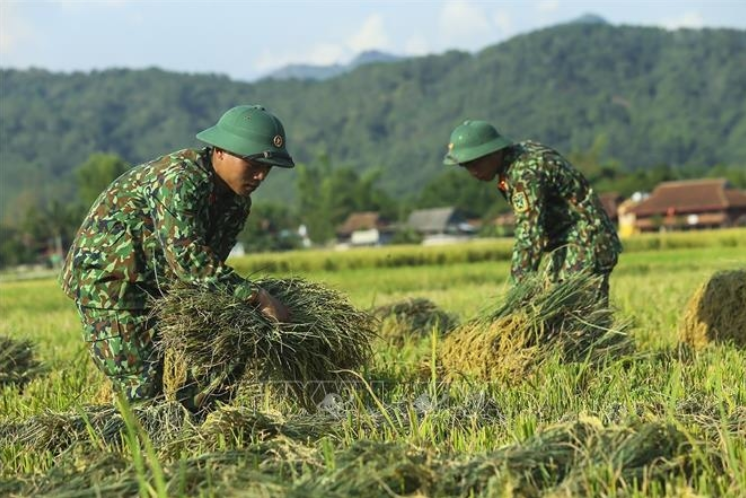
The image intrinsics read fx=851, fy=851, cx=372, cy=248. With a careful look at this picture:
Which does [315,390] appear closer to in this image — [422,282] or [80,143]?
[422,282]

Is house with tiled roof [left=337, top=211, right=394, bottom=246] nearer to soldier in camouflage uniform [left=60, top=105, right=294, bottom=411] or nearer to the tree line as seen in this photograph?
the tree line

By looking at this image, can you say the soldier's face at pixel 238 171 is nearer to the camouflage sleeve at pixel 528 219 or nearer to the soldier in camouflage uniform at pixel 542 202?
the soldier in camouflage uniform at pixel 542 202

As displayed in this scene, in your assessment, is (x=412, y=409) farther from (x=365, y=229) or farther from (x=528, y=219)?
(x=365, y=229)

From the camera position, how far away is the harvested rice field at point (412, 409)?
8.62 ft

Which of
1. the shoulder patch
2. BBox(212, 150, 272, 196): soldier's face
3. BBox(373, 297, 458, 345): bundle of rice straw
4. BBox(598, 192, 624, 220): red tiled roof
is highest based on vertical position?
BBox(212, 150, 272, 196): soldier's face

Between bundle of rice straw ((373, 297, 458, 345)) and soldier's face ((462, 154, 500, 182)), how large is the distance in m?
1.73

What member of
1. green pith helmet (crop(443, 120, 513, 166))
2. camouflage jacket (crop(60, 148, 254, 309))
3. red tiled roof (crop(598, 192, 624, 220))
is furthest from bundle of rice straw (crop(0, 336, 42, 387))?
red tiled roof (crop(598, 192, 624, 220))

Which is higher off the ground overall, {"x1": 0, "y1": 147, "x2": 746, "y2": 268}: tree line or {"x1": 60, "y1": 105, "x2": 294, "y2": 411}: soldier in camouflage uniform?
{"x1": 60, "y1": 105, "x2": 294, "y2": 411}: soldier in camouflage uniform

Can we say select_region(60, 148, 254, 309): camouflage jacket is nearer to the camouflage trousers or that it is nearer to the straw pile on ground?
the camouflage trousers

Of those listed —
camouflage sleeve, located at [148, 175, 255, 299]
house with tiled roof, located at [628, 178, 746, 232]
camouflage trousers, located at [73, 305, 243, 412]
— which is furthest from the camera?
house with tiled roof, located at [628, 178, 746, 232]

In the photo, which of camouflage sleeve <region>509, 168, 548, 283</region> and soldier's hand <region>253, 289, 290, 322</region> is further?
camouflage sleeve <region>509, 168, 548, 283</region>

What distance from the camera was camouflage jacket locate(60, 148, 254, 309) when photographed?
157 inches

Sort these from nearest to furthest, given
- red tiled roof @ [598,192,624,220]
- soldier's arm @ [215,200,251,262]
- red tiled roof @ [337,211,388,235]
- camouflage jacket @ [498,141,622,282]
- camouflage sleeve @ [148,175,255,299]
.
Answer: camouflage sleeve @ [148,175,255,299] → soldier's arm @ [215,200,251,262] → camouflage jacket @ [498,141,622,282] → red tiled roof @ [598,192,624,220] → red tiled roof @ [337,211,388,235]

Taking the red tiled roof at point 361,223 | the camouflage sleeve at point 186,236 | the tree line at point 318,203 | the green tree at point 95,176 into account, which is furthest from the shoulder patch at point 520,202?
the red tiled roof at point 361,223
